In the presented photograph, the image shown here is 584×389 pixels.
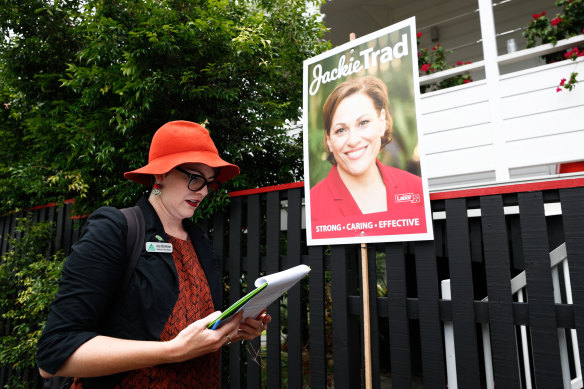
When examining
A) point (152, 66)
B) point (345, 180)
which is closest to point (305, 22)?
point (152, 66)

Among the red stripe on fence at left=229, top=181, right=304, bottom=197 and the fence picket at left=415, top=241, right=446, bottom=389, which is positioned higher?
the red stripe on fence at left=229, top=181, right=304, bottom=197

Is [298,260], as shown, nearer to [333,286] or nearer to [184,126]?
[333,286]

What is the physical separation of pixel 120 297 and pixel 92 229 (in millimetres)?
275

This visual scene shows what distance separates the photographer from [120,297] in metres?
1.32

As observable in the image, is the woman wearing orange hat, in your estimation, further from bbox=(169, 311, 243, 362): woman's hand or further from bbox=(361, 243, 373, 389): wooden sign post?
bbox=(361, 243, 373, 389): wooden sign post

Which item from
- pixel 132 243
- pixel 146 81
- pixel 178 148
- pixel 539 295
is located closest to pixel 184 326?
pixel 132 243

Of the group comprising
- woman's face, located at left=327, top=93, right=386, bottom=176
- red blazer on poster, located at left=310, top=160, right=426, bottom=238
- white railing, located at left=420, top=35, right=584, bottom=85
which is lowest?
red blazer on poster, located at left=310, top=160, right=426, bottom=238

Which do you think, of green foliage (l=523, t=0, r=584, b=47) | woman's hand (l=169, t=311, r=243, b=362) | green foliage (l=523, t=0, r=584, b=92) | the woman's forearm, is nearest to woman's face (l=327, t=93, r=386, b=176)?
woman's hand (l=169, t=311, r=243, b=362)

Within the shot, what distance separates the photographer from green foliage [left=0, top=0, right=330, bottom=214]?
2.92m

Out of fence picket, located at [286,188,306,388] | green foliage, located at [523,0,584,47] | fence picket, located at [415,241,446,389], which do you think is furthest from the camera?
green foliage, located at [523,0,584,47]

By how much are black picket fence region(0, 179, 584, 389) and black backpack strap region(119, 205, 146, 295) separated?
139 centimetres

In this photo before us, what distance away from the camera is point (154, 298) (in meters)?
1.36

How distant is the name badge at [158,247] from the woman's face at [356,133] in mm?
1309

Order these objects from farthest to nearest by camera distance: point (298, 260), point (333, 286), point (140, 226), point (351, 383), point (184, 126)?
point (298, 260), point (333, 286), point (351, 383), point (184, 126), point (140, 226)
